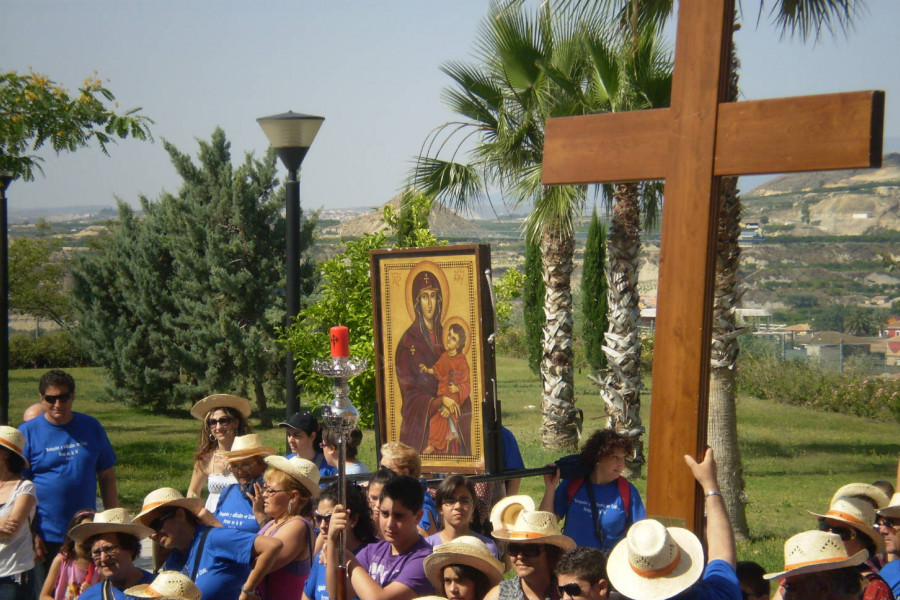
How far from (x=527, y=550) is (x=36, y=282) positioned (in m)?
39.0

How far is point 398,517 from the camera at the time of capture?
14.1 ft

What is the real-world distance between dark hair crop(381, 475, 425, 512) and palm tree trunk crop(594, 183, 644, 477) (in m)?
9.55

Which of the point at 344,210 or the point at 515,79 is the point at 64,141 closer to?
the point at 515,79

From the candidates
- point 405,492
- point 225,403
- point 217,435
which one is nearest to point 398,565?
point 405,492

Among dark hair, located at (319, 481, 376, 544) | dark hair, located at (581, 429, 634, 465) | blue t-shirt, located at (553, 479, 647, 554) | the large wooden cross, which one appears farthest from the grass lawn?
the large wooden cross

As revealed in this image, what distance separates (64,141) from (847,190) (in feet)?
352

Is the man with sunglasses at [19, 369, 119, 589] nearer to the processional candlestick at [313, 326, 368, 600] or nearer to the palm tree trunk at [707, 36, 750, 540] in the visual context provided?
the processional candlestick at [313, 326, 368, 600]

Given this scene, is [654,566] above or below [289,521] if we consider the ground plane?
above

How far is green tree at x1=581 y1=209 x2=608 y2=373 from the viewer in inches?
1236

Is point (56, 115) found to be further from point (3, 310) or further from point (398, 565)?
point (398, 565)

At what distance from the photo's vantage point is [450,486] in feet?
15.9

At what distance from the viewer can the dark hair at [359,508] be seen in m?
4.54

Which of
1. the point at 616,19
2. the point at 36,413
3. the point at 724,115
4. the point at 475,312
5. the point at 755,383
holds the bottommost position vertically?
the point at 755,383

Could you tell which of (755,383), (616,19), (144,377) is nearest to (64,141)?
(616,19)
